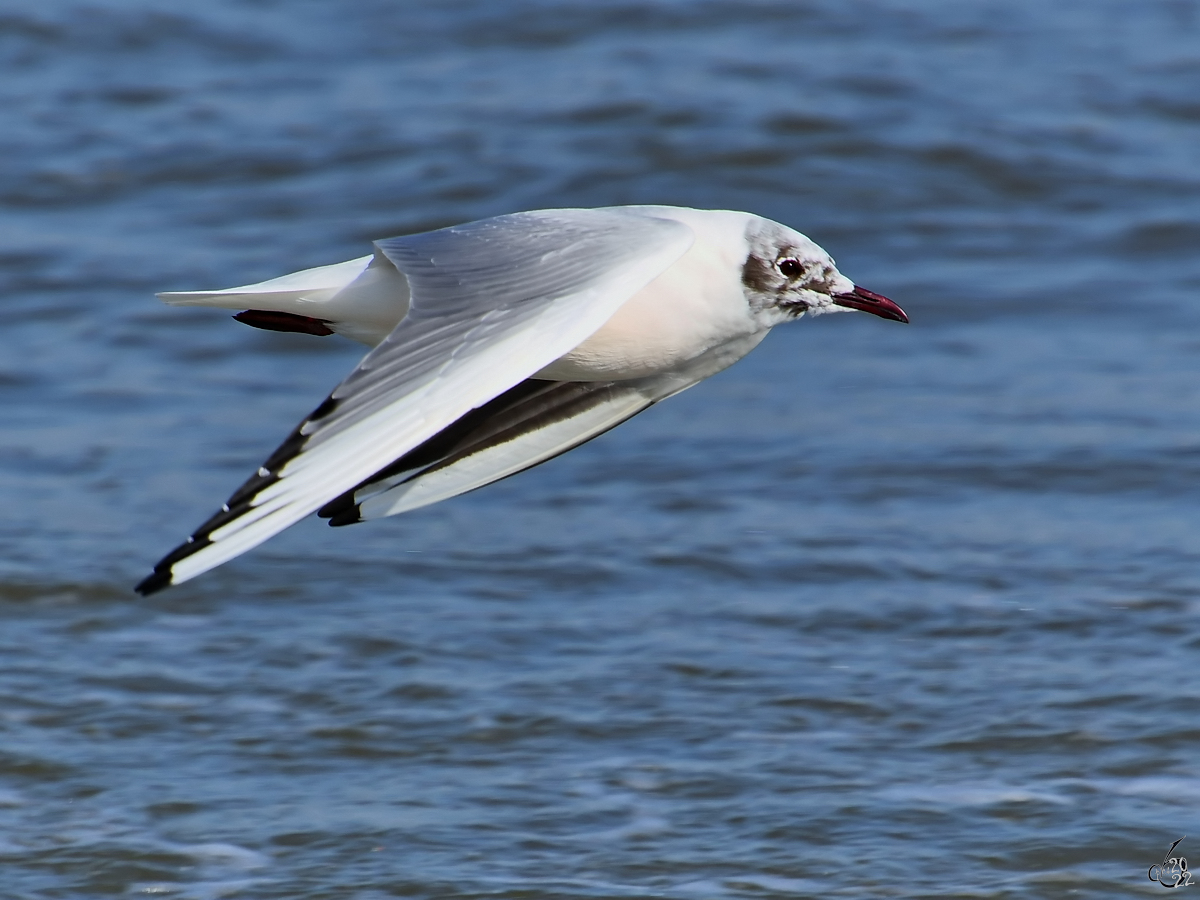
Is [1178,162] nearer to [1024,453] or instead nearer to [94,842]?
[1024,453]

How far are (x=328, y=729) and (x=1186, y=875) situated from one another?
212 centimetres

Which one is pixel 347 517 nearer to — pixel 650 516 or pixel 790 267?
pixel 790 267

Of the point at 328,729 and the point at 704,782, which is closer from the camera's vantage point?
the point at 704,782

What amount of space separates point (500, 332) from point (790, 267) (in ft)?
2.54

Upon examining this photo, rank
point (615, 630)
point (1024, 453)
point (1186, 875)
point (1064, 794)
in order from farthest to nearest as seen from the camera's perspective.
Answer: point (1024, 453) → point (615, 630) → point (1064, 794) → point (1186, 875)

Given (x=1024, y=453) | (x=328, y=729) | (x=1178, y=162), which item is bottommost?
(x=328, y=729)

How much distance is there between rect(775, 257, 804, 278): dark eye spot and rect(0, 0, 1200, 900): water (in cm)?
136

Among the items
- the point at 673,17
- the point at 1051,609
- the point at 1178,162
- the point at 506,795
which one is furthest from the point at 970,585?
the point at 673,17

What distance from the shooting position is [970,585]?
18.7 feet

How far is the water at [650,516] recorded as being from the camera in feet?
14.8

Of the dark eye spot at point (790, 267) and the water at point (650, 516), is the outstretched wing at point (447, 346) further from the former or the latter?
the water at point (650, 516)

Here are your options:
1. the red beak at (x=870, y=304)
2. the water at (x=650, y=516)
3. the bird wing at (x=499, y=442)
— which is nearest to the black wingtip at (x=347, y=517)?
the bird wing at (x=499, y=442)

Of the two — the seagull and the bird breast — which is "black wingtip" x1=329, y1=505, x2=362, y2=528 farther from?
the bird breast

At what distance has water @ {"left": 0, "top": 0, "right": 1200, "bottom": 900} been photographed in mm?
4508
